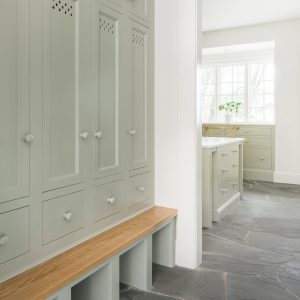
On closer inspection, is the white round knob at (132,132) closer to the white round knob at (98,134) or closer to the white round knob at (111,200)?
the white round knob at (98,134)

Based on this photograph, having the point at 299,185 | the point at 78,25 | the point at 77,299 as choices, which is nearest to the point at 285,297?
the point at 77,299

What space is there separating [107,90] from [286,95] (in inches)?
180

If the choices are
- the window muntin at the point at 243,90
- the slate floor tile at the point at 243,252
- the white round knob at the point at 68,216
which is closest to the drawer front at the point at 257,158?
the window muntin at the point at 243,90

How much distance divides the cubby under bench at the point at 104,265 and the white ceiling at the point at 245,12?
3.84m

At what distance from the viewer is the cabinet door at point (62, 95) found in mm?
1541

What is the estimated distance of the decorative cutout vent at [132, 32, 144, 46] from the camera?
2.21 metres

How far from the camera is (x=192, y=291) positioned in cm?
204

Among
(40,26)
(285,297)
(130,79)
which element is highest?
(40,26)

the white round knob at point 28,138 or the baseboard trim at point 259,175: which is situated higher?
the white round knob at point 28,138

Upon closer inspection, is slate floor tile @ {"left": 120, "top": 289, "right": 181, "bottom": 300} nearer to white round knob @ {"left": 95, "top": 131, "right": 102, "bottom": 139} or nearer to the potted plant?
white round knob @ {"left": 95, "top": 131, "right": 102, "bottom": 139}

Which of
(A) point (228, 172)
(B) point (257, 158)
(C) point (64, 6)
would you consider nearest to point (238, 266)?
(A) point (228, 172)

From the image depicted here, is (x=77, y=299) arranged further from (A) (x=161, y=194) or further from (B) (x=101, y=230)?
(A) (x=161, y=194)

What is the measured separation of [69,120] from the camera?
1.68 meters

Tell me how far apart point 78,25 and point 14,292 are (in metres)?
1.28
